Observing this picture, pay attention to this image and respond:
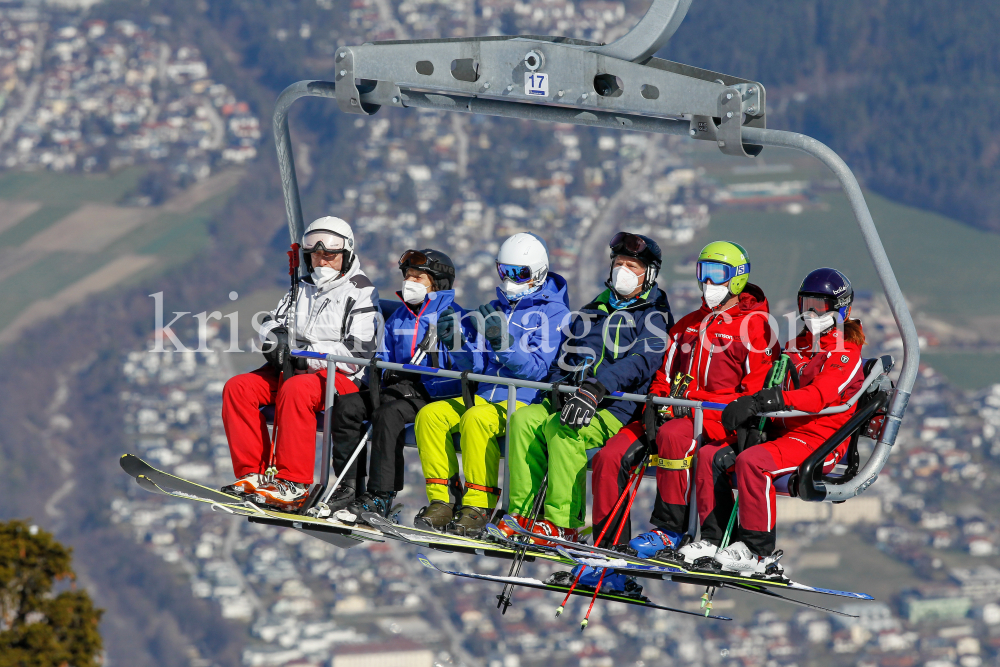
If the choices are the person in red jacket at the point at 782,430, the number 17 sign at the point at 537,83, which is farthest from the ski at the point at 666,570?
the number 17 sign at the point at 537,83

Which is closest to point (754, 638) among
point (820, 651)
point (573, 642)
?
point (820, 651)

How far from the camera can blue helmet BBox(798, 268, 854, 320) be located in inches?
355

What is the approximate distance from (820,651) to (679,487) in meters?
94.9

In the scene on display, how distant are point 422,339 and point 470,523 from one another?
150cm

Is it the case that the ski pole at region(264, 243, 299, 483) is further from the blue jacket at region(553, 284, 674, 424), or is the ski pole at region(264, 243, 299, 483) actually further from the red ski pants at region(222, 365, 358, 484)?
the blue jacket at region(553, 284, 674, 424)

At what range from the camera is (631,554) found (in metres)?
8.95

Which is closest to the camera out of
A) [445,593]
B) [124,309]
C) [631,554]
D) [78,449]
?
[631,554]

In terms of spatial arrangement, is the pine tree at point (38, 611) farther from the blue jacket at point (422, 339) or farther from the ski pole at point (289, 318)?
the blue jacket at point (422, 339)

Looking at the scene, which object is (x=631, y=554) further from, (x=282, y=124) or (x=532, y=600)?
(x=532, y=600)

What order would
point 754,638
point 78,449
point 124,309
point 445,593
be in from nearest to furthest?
1. point 754,638
2. point 445,593
3. point 78,449
4. point 124,309

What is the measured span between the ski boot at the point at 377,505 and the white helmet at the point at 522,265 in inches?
69.3

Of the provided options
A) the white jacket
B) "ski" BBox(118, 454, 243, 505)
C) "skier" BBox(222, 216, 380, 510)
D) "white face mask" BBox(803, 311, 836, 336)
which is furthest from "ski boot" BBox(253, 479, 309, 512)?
"white face mask" BBox(803, 311, 836, 336)

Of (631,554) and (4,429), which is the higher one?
(631,554)

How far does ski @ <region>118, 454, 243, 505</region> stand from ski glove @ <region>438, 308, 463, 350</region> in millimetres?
1925
